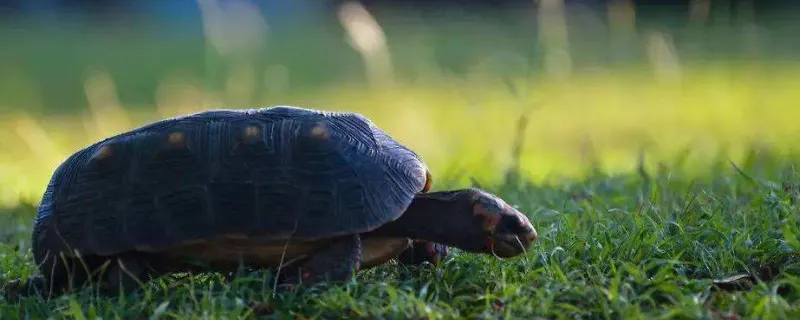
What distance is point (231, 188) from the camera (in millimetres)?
3557

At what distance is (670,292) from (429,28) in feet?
50.3

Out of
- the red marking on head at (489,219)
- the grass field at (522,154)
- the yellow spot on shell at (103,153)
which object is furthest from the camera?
the yellow spot on shell at (103,153)

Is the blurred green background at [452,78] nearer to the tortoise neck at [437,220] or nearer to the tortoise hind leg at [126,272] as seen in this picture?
the tortoise neck at [437,220]

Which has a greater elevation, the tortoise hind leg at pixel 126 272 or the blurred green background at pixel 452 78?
the tortoise hind leg at pixel 126 272

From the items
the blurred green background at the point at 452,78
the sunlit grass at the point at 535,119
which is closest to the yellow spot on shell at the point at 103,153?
the blurred green background at the point at 452,78

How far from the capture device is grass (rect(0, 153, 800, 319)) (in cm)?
323

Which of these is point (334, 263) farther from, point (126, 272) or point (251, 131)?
point (126, 272)

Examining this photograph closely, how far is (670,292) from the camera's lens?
11.0 ft

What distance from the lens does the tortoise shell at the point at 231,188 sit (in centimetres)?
351

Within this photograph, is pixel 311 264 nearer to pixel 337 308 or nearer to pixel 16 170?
pixel 337 308

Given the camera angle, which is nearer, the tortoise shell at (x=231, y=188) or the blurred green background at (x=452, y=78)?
the tortoise shell at (x=231, y=188)

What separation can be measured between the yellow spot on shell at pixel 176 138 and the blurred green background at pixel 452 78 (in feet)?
7.53

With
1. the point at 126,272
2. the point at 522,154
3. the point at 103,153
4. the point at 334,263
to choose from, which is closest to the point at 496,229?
the point at 334,263

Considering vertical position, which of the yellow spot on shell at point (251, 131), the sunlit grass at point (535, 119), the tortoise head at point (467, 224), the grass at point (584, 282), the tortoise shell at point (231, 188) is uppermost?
the yellow spot on shell at point (251, 131)
